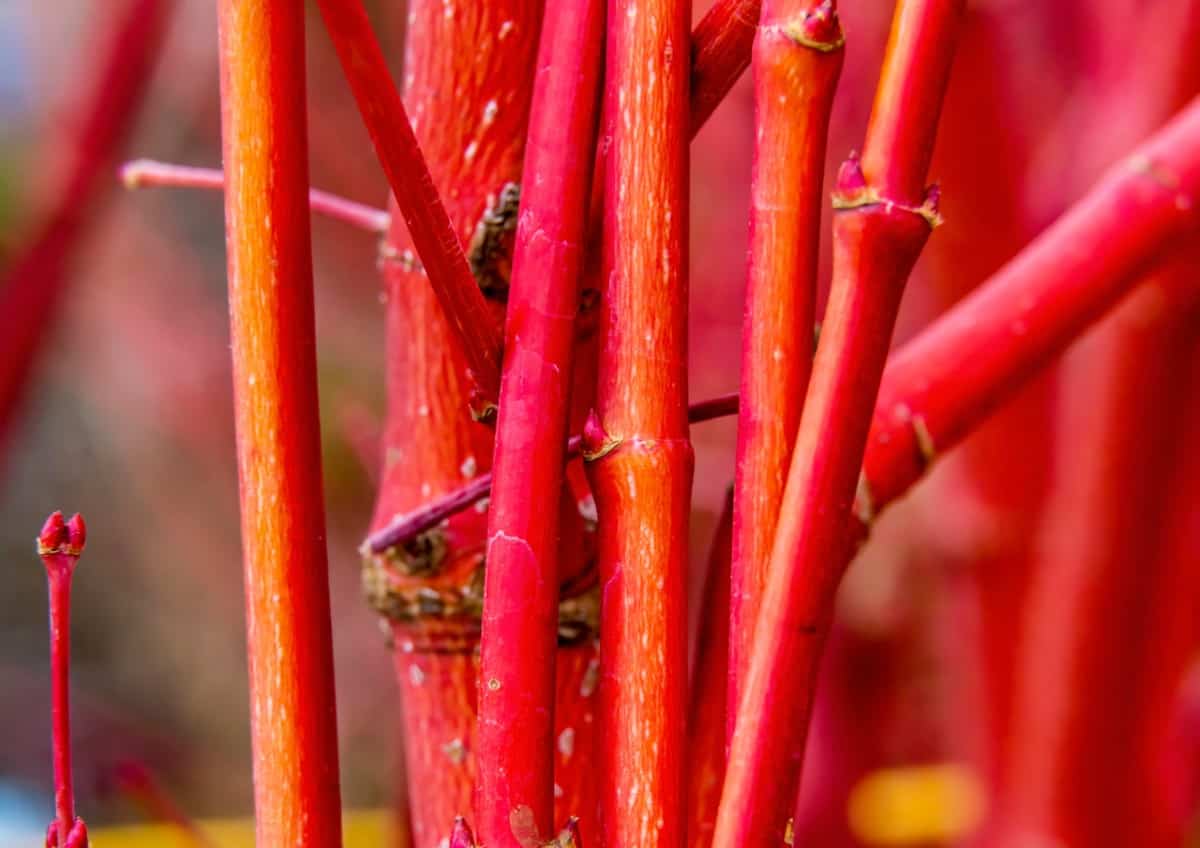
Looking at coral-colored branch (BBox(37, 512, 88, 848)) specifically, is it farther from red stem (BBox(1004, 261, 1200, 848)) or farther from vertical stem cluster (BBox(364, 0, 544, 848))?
red stem (BBox(1004, 261, 1200, 848))

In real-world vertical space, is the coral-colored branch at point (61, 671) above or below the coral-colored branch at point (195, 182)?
below

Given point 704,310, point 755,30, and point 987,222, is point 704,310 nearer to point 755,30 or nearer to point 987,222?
point 987,222

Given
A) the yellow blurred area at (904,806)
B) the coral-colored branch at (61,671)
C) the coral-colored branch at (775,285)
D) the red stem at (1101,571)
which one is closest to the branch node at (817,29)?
the coral-colored branch at (775,285)

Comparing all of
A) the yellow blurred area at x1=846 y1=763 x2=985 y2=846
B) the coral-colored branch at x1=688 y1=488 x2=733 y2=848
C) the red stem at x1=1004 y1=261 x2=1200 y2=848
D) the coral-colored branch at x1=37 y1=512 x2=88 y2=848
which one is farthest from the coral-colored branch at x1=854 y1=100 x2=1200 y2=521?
the yellow blurred area at x1=846 y1=763 x2=985 y2=846

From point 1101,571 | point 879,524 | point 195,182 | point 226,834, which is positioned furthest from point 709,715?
point 226,834

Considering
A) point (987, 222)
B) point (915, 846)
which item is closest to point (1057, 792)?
point (987, 222)

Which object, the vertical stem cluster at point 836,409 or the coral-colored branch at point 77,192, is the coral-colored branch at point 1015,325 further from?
the coral-colored branch at point 77,192
